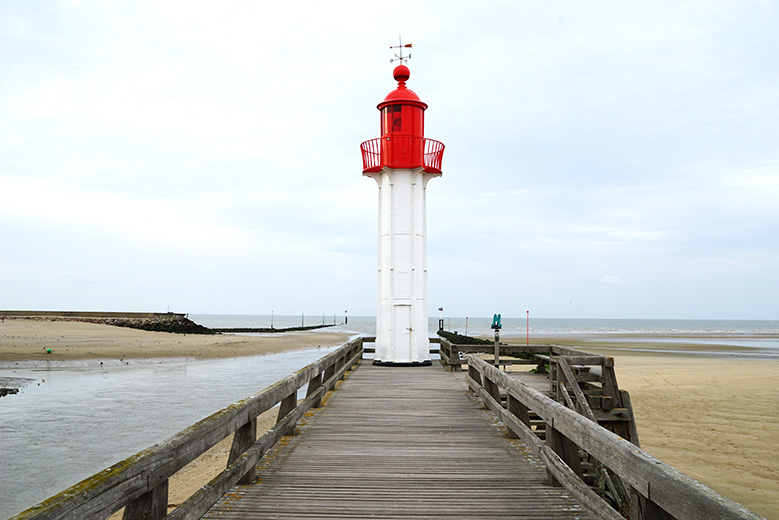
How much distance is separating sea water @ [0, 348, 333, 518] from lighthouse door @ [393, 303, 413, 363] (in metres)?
5.31

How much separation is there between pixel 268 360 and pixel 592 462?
24.5 m

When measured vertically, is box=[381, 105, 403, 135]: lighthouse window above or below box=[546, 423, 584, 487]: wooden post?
above

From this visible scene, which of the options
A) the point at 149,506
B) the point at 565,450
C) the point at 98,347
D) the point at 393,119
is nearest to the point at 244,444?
the point at 149,506

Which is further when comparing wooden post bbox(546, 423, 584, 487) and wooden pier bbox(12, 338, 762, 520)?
wooden post bbox(546, 423, 584, 487)

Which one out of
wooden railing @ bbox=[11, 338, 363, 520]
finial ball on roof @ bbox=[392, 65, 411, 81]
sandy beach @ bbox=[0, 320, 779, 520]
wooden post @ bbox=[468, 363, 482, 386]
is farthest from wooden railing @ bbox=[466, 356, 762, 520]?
finial ball on roof @ bbox=[392, 65, 411, 81]

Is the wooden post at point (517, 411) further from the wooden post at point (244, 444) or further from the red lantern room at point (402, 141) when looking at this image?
the red lantern room at point (402, 141)

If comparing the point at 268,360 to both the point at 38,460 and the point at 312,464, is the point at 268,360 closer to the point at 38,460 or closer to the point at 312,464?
the point at 38,460

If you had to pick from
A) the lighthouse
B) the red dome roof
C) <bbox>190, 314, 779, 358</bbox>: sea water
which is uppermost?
the red dome roof

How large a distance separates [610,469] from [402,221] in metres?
10.0

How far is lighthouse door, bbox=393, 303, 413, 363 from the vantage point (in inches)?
516

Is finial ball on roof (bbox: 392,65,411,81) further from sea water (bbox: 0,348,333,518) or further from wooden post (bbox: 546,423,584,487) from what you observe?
wooden post (bbox: 546,423,584,487)

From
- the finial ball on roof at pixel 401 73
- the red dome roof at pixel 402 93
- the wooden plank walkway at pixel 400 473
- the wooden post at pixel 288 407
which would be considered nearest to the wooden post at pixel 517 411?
the wooden plank walkway at pixel 400 473

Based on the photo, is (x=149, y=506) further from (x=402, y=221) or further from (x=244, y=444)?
(x=402, y=221)

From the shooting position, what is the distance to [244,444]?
4516 mm
